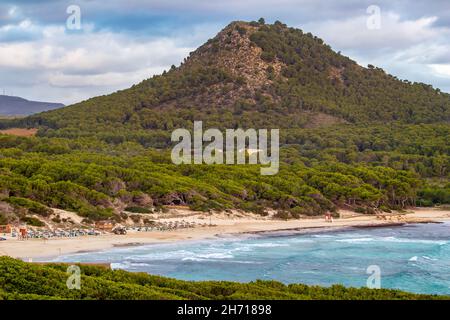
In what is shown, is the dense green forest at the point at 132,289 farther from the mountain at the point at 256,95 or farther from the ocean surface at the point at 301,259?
the mountain at the point at 256,95

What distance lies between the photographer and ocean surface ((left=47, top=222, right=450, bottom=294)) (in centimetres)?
3352

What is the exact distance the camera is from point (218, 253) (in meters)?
40.8

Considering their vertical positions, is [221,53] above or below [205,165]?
above

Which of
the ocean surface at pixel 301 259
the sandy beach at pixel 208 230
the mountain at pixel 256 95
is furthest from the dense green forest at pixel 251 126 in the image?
the ocean surface at pixel 301 259

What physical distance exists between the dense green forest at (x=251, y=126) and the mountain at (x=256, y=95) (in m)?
0.29

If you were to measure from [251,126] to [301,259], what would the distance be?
266 feet

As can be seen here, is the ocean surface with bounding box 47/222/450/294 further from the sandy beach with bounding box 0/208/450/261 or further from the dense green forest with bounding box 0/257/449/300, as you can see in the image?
the dense green forest with bounding box 0/257/449/300

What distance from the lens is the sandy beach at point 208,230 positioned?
37.4 metres

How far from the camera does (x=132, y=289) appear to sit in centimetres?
1792

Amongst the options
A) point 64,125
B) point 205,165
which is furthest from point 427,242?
point 64,125

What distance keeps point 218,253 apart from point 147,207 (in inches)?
605

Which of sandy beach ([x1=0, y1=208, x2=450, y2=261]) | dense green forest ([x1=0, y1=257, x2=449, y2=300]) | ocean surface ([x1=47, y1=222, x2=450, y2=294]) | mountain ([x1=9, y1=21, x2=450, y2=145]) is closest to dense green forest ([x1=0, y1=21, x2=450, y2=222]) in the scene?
mountain ([x1=9, y1=21, x2=450, y2=145])
